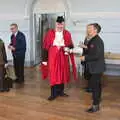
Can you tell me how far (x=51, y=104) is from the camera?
5312 millimetres

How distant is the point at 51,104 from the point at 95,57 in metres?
1.33

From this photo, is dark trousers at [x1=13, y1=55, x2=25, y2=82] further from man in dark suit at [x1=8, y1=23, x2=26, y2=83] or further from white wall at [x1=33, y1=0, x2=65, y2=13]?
white wall at [x1=33, y1=0, x2=65, y2=13]

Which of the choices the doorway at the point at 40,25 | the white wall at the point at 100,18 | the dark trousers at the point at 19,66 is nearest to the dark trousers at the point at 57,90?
the dark trousers at the point at 19,66

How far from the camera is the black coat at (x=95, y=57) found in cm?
454

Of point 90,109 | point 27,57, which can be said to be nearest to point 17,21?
point 27,57

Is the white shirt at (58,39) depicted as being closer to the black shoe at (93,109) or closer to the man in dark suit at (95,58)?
the man in dark suit at (95,58)

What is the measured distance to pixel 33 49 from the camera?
9492mm

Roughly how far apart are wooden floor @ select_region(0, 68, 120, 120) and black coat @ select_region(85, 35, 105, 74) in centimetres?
74

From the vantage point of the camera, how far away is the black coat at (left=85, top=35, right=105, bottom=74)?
Result: 4535 mm

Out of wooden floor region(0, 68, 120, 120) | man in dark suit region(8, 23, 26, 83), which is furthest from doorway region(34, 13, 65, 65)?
wooden floor region(0, 68, 120, 120)

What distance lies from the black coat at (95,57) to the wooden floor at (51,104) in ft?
2.42

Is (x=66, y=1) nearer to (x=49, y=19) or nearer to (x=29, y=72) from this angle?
(x=49, y=19)

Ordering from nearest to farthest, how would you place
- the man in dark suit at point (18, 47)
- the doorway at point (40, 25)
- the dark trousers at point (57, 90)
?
the dark trousers at point (57, 90)
the man in dark suit at point (18, 47)
the doorway at point (40, 25)

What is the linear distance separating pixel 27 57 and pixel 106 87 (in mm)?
3588
